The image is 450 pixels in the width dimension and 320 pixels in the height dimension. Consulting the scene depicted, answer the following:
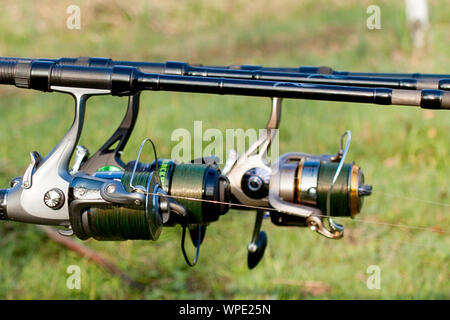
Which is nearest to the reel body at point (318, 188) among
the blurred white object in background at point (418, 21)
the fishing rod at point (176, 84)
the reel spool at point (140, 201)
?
the reel spool at point (140, 201)

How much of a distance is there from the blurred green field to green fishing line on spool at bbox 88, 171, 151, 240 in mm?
929

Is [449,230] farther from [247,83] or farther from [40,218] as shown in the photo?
[40,218]

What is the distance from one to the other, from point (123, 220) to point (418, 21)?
17.3 feet

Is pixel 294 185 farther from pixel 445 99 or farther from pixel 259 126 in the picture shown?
pixel 259 126

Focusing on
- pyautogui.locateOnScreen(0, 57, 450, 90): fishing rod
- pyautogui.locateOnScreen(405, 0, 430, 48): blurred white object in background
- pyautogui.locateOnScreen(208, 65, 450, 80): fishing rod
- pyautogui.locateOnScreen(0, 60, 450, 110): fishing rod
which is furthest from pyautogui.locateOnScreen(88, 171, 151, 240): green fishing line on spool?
pyautogui.locateOnScreen(405, 0, 430, 48): blurred white object in background

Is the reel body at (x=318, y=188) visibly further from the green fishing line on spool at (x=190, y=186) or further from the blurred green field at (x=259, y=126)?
the green fishing line on spool at (x=190, y=186)

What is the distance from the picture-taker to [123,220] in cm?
221

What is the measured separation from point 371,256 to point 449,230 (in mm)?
530

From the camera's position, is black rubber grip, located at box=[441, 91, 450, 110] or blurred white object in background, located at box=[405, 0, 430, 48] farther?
blurred white object in background, located at box=[405, 0, 430, 48]

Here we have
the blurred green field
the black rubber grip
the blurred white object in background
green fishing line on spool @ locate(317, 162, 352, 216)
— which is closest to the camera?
the black rubber grip

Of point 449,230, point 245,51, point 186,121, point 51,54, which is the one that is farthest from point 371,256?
point 51,54

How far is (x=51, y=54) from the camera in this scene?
7336 mm

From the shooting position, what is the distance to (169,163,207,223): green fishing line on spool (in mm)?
2400

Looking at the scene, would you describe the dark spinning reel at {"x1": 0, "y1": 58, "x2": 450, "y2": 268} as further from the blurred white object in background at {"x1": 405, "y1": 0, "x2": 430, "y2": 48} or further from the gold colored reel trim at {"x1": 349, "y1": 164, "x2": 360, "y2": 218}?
the blurred white object in background at {"x1": 405, "y1": 0, "x2": 430, "y2": 48}
